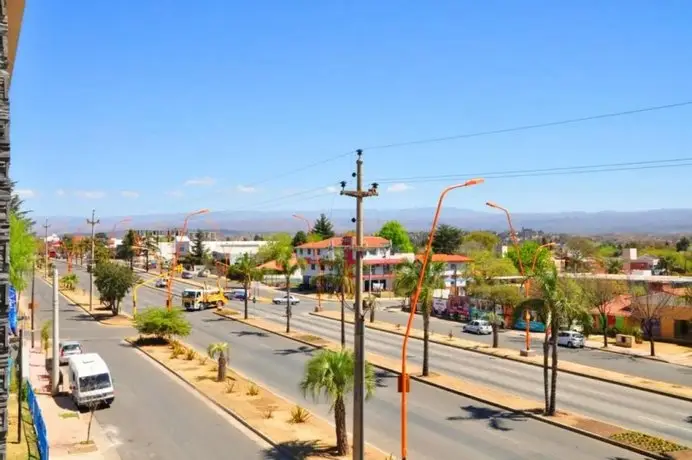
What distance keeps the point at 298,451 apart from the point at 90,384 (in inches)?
409

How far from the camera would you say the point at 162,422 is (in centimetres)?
2464

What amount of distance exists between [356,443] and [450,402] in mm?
12107

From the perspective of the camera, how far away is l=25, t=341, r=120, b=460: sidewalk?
68.3 feet

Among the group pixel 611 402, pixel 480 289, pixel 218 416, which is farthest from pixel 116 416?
pixel 480 289

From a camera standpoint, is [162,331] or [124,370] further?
[162,331]

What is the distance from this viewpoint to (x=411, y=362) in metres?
37.4

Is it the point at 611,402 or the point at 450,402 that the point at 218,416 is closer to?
the point at 450,402

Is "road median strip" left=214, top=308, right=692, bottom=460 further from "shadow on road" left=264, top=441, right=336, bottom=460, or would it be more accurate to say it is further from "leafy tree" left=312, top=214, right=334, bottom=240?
"leafy tree" left=312, top=214, right=334, bottom=240

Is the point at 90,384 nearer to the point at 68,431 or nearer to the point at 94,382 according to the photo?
the point at 94,382

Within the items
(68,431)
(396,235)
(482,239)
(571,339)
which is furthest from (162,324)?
(482,239)

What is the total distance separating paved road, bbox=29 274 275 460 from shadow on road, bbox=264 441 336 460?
29 cm

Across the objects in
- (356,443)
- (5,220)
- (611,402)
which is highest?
(5,220)

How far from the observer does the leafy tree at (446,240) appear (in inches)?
4173

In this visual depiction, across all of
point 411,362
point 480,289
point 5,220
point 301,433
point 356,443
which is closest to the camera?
point 5,220
